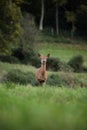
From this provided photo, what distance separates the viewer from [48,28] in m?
92.0

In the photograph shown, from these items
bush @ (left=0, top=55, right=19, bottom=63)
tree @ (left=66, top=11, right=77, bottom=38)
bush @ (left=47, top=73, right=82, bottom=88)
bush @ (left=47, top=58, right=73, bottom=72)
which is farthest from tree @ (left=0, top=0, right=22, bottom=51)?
tree @ (left=66, top=11, right=77, bottom=38)

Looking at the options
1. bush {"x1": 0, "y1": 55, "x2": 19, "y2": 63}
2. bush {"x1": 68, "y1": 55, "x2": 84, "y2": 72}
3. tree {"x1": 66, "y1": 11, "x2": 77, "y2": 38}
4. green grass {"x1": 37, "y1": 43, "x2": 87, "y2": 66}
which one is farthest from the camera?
tree {"x1": 66, "y1": 11, "x2": 77, "y2": 38}

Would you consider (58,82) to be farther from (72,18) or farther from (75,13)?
(75,13)

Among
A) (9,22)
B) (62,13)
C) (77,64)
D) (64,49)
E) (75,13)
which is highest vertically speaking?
(62,13)

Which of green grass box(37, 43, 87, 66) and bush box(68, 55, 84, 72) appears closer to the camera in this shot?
bush box(68, 55, 84, 72)

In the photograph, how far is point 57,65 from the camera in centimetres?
5241

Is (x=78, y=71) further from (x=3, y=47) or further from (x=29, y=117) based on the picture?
(x=29, y=117)

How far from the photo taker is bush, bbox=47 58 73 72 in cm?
5113

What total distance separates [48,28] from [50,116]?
293 ft

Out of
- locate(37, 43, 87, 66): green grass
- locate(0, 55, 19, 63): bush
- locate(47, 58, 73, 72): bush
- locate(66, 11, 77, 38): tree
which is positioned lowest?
locate(47, 58, 73, 72): bush

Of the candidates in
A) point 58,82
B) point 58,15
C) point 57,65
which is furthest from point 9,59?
point 58,15

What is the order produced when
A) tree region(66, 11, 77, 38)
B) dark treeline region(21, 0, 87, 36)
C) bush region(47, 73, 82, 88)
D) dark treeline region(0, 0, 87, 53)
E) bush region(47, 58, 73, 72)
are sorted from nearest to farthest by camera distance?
bush region(47, 73, 82, 88) < bush region(47, 58, 73, 72) < tree region(66, 11, 77, 38) < dark treeline region(0, 0, 87, 53) < dark treeline region(21, 0, 87, 36)

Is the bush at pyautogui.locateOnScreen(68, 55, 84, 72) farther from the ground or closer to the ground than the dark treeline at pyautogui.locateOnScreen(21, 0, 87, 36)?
closer to the ground

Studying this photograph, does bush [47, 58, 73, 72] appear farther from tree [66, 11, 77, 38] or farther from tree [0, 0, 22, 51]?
tree [66, 11, 77, 38]
